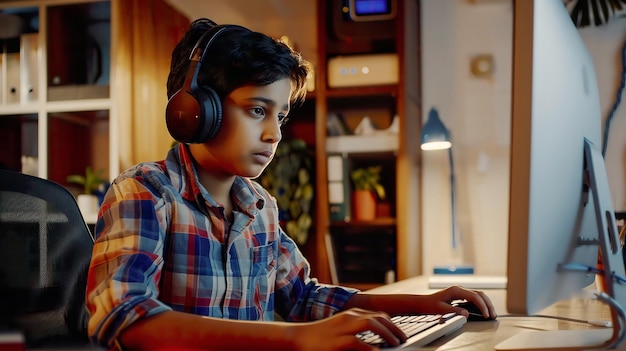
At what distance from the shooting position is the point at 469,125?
2.49 m

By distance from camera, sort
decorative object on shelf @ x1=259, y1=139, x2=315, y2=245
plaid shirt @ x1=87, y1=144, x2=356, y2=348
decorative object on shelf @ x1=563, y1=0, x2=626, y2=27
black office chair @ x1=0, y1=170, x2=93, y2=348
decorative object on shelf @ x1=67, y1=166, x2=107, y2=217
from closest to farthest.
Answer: plaid shirt @ x1=87, y1=144, x2=356, y2=348, black office chair @ x1=0, y1=170, x2=93, y2=348, decorative object on shelf @ x1=563, y1=0, x2=626, y2=27, decorative object on shelf @ x1=259, y1=139, x2=315, y2=245, decorative object on shelf @ x1=67, y1=166, x2=107, y2=217

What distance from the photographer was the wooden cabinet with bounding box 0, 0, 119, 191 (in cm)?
325

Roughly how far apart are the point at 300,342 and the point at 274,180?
223cm

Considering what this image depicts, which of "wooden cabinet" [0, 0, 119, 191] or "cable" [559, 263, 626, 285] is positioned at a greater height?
"wooden cabinet" [0, 0, 119, 191]

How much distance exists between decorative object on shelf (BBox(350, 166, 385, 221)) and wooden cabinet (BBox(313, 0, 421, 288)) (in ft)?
0.14

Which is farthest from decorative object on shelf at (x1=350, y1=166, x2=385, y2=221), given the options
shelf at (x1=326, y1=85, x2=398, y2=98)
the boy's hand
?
the boy's hand

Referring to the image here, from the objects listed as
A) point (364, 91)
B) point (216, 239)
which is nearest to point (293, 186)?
point (364, 91)

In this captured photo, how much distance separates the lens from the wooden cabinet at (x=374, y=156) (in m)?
2.65

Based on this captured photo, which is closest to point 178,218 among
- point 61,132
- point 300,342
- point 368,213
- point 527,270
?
point 300,342

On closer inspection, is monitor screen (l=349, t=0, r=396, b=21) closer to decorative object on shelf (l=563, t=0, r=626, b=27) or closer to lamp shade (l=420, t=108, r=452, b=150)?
lamp shade (l=420, t=108, r=452, b=150)

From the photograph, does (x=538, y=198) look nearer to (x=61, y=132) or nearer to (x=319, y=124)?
(x=319, y=124)

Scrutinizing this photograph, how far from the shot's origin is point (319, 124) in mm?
2768

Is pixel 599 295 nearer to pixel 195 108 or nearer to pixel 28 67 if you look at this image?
pixel 195 108

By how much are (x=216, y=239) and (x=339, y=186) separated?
6.07 feet
